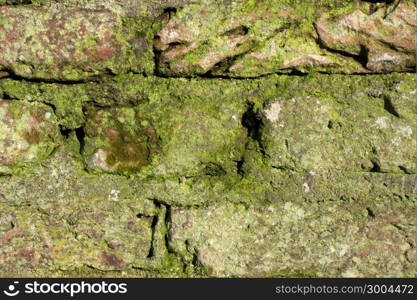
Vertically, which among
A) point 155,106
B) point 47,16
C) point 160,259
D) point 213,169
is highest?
point 47,16

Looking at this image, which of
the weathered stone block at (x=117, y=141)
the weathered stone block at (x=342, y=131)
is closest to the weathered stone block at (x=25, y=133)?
the weathered stone block at (x=117, y=141)

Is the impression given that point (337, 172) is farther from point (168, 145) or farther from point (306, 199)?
point (168, 145)

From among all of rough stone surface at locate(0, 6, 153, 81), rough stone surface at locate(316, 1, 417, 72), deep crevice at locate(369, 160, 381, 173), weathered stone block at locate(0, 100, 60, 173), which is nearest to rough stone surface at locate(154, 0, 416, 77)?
rough stone surface at locate(316, 1, 417, 72)

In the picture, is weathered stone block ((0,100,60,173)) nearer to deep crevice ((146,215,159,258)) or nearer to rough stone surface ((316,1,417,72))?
deep crevice ((146,215,159,258))

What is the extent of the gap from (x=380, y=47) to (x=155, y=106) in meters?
0.62

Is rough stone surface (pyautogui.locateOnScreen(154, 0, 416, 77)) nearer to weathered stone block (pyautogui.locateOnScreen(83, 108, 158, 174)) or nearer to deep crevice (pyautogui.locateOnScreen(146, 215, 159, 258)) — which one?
weathered stone block (pyautogui.locateOnScreen(83, 108, 158, 174))

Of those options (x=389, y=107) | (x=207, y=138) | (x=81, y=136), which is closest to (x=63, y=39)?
(x=81, y=136)

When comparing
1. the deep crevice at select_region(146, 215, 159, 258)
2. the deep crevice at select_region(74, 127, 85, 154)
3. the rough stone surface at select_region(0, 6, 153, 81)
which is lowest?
the deep crevice at select_region(146, 215, 159, 258)

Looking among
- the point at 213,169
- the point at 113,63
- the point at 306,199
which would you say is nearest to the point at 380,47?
the point at 306,199

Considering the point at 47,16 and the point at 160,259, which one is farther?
the point at 160,259

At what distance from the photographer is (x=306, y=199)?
1.40m

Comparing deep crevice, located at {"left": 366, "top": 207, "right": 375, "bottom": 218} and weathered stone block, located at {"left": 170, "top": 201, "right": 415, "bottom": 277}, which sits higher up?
deep crevice, located at {"left": 366, "top": 207, "right": 375, "bottom": 218}

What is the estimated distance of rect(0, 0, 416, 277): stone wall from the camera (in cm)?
134

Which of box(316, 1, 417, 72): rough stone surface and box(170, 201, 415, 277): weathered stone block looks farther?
box(170, 201, 415, 277): weathered stone block
